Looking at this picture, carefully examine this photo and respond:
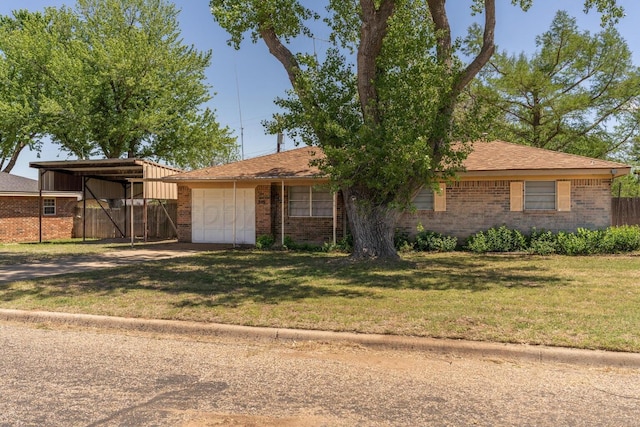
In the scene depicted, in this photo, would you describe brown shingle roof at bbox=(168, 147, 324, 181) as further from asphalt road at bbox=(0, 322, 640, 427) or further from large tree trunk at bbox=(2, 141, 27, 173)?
large tree trunk at bbox=(2, 141, 27, 173)

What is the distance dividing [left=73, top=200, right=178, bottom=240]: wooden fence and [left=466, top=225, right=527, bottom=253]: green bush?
47.7ft

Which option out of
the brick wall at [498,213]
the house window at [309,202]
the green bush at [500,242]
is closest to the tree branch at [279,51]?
the house window at [309,202]

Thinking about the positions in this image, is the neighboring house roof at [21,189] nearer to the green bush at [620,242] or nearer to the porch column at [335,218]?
the porch column at [335,218]

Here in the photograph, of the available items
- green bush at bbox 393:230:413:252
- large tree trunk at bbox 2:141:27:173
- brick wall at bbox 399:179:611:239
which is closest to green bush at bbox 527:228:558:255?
brick wall at bbox 399:179:611:239

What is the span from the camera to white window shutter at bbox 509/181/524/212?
15516 mm

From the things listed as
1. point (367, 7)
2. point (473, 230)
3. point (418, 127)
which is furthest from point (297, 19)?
point (473, 230)

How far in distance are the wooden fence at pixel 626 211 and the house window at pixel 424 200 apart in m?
9.71

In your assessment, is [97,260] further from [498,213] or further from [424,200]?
[498,213]

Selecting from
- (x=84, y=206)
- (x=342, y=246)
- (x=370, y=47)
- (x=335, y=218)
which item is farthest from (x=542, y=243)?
(x=84, y=206)

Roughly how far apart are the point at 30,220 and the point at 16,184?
2.14 metres

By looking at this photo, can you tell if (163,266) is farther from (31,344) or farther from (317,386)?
(317,386)

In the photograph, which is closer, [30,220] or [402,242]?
[402,242]

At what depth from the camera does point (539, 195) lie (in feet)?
50.8

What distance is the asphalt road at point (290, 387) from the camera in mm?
3596
